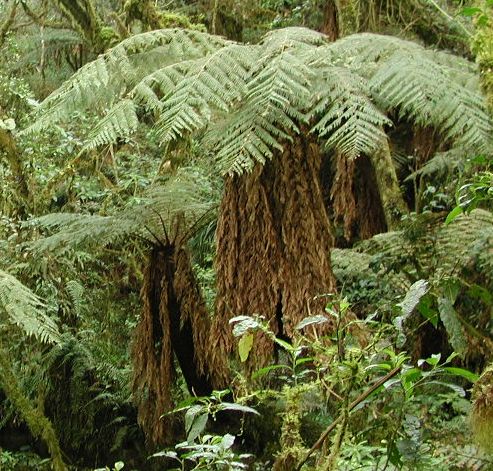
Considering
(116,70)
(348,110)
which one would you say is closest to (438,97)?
(348,110)

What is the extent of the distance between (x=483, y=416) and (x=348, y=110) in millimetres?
1224

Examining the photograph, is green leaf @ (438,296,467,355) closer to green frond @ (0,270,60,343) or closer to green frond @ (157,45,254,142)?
green frond @ (157,45,254,142)

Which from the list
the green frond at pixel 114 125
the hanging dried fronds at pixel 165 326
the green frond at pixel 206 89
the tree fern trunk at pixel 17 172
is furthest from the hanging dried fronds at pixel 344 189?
the tree fern trunk at pixel 17 172

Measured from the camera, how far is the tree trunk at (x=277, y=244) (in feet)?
9.70

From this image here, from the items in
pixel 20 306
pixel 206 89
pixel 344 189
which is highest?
pixel 206 89

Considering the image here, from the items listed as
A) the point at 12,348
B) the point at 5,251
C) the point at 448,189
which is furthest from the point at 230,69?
the point at 12,348

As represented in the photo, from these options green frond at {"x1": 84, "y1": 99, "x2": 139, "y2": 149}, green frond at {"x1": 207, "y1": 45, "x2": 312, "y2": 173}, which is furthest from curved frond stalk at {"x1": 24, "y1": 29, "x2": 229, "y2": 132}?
green frond at {"x1": 207, "y1": 45, "x2": 312, "y2": 173}

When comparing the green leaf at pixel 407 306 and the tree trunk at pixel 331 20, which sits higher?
the tree trunk at pixel 331 20

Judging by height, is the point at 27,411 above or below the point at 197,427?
below

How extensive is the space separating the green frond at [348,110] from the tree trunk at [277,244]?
1.01ft

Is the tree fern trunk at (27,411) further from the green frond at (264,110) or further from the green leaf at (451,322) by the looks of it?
the green leaf at (451,322)

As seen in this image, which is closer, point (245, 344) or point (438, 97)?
point (245, 344)

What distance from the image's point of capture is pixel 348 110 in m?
2.65

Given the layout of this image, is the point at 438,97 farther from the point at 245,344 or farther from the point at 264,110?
the point at 245,344
